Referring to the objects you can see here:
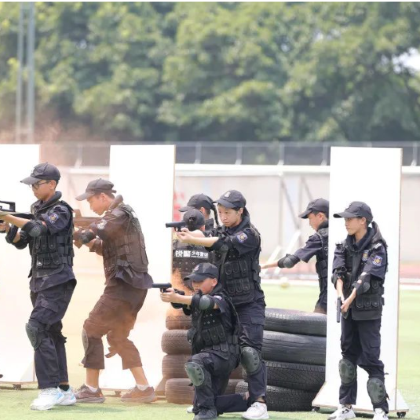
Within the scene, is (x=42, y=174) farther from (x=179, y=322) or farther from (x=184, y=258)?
(x=179, y=322)

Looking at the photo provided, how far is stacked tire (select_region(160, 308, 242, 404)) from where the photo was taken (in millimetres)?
10406

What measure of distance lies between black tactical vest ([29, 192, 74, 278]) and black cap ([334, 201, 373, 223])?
7.40 feet

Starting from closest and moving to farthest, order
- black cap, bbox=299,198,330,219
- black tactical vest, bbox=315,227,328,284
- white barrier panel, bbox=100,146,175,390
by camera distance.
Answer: white barrier panel, bbox=100,146,175,390
black tactical vest, bbox=315,227,328,284
black cap, bbox=299,198,330,219

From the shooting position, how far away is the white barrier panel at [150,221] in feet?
35.3

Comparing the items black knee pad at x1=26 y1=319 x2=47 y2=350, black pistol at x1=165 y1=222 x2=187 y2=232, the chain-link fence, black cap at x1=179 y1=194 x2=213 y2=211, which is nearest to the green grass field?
black knee pad at x1=26 y1=319 x2=47 y2=350

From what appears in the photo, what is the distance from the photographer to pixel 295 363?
1017 centimetres

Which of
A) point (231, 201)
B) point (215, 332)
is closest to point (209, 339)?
point (215, 332)

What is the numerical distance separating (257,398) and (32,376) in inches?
110

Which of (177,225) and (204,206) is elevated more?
(204,206)

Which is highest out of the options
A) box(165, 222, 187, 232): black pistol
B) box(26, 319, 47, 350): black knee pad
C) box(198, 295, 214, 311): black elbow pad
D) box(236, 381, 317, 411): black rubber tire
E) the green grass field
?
box(165, 222, 187, 232): black pistol

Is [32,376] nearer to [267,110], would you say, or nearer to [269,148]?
[269,148]

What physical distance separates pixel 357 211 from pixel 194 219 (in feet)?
4.61

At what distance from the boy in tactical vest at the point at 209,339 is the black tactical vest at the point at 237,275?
0.11m

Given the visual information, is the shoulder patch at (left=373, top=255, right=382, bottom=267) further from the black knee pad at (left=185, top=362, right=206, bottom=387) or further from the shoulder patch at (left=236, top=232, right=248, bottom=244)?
the black knee pad at (left=185, top=362, right=206, bottom=387)
